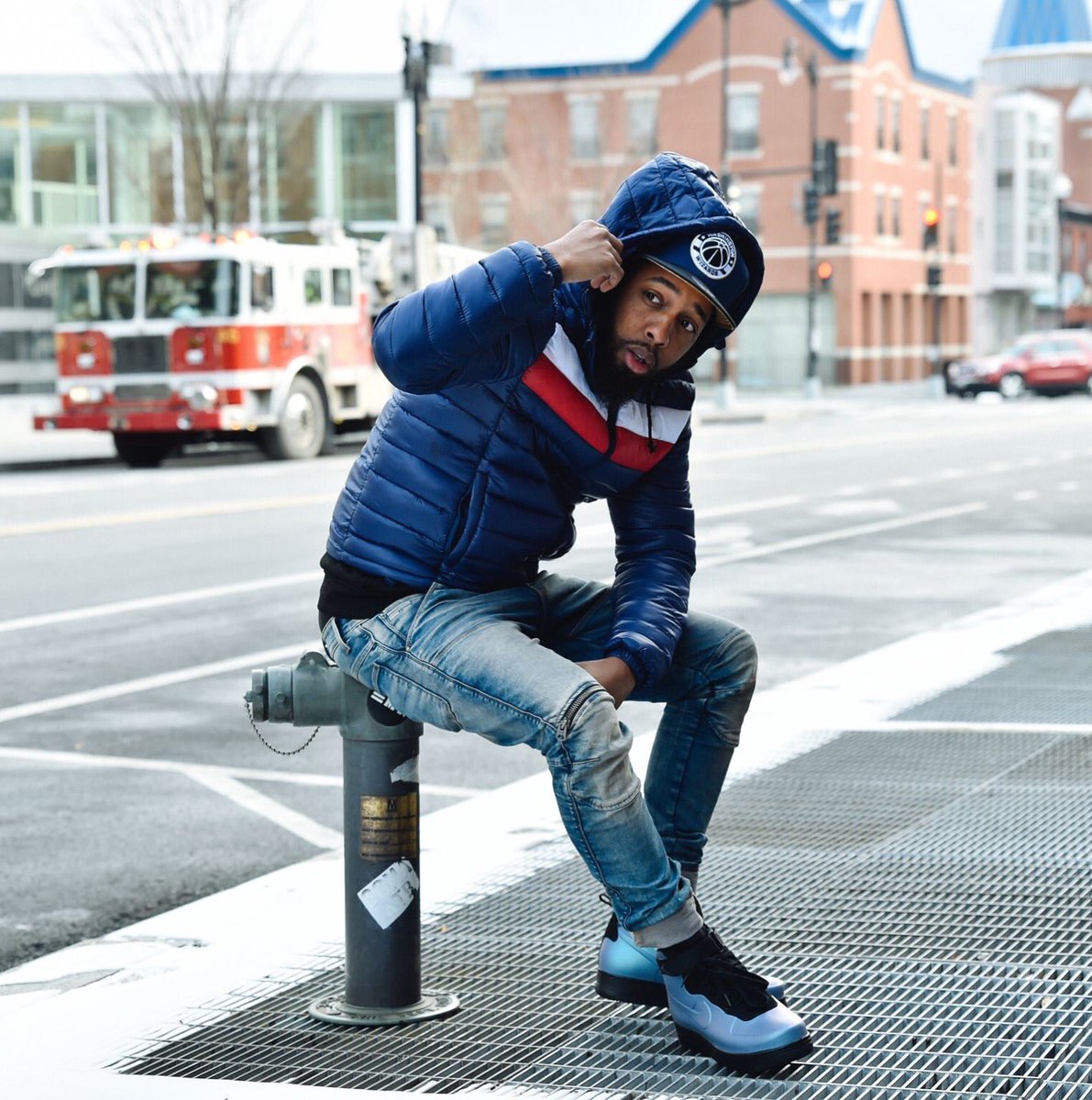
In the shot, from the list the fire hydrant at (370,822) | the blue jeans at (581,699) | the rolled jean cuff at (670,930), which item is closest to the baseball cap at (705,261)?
the blue jeans at (581,699)

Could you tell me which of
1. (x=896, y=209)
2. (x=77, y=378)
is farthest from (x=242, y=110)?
(x=896, y=209)

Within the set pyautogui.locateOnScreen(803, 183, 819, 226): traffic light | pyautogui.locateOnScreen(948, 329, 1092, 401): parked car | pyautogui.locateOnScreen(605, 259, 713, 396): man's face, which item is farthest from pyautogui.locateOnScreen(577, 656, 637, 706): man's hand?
pyautogui.locateOnScreen(948, 329, 1092, 401): parked car

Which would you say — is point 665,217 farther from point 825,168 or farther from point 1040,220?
point 1040,220

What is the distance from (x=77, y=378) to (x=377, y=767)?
20681 millimetres

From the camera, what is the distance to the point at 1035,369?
158 feet

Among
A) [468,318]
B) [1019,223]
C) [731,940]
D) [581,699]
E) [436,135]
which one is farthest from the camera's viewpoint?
[1019,223]

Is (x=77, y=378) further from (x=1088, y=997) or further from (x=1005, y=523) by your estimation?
(x=1088, y=997)

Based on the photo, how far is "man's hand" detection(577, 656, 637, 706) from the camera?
3910 mm

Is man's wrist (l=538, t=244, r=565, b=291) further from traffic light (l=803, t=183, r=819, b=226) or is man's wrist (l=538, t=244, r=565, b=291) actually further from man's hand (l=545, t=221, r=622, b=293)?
traffic light (l=803, t=183, r=819, b=226)

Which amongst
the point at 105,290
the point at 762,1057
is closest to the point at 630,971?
the point at 762,1057

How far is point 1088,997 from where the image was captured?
419 cm

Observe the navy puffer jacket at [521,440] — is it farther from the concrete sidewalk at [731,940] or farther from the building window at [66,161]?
the building window at [66,161]

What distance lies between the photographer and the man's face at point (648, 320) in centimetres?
388

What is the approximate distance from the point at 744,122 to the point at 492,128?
798cm
